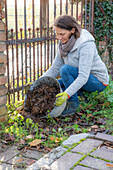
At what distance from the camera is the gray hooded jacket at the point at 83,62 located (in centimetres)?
326

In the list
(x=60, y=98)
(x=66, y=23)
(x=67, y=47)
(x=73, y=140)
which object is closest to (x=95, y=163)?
(x=73, y=140)

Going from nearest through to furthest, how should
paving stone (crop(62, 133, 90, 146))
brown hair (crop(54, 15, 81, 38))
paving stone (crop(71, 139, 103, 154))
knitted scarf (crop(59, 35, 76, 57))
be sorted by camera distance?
paving stone (crop(71, 139, 103, 154))
paving stone (crop(62, 133, 90, 146))
brown hair (crop(54, 15, 81, 38))
knitted scarf (crop(59, 35, 76, 57))

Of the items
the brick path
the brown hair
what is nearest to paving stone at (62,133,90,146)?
the brick path

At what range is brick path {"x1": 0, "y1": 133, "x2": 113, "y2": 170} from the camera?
80.3 inches

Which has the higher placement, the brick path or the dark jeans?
the dark jeans

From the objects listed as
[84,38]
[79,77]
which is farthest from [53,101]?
[84,38]

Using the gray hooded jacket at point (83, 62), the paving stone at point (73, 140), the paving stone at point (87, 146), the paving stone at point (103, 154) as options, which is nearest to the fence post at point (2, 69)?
the gray hooded jacket at point (83, 62)

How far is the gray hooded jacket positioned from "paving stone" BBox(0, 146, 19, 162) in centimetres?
100

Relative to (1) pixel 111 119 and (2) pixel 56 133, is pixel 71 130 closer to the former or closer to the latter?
(2) pixel 56 133

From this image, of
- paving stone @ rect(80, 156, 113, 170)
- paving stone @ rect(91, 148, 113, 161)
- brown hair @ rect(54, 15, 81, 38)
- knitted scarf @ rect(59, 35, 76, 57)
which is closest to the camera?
paving stone @ rect(80, 156, 113, 170)

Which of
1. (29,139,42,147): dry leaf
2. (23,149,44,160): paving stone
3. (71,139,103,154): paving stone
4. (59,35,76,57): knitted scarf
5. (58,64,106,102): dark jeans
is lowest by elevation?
(23,149,44,160): paving stone

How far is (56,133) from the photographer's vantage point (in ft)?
9.53

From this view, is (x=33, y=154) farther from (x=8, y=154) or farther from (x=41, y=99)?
(x=41, y=99)

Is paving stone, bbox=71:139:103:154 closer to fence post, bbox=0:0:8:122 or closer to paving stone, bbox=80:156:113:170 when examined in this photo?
paving stone, bbox=80:156:113:170
